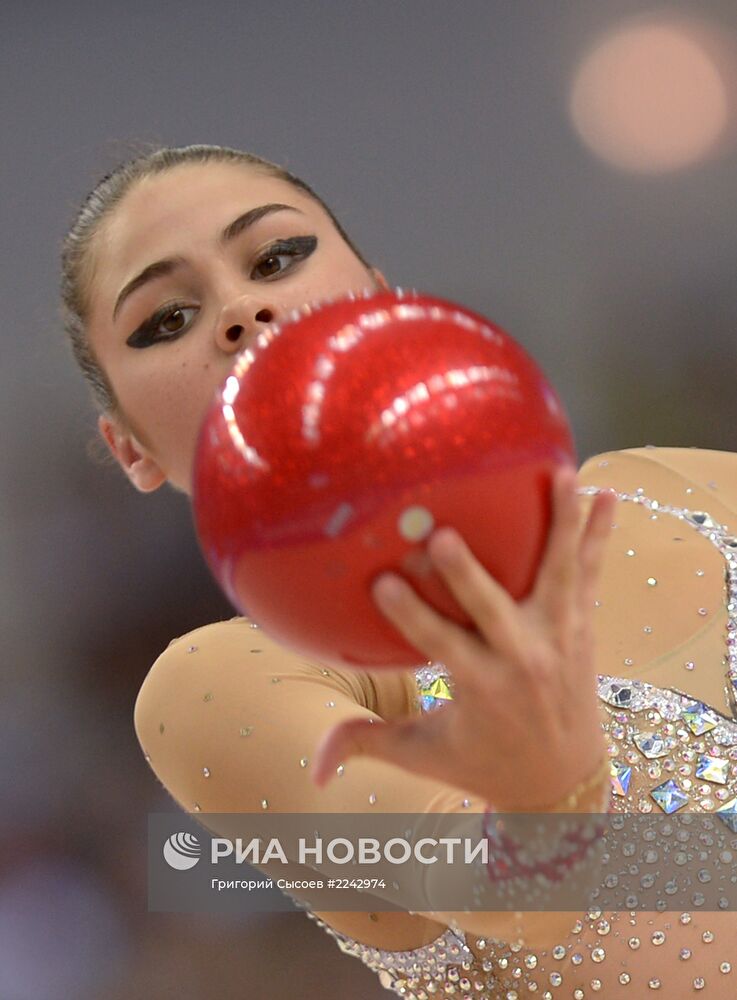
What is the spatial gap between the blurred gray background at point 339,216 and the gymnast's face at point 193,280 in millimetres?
638

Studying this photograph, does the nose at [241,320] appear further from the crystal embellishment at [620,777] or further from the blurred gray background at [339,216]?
the blurred gray background at [339,216]

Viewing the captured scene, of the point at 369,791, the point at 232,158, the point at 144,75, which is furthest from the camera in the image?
the point at 144,75

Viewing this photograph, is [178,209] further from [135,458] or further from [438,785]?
[438,785]

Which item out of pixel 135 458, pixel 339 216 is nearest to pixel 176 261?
pixel 135 458

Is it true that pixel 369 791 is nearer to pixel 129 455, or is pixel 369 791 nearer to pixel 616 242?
pixel 129 455

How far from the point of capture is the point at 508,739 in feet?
1.71

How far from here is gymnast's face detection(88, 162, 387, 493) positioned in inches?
32.1

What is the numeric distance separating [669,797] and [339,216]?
1.07 meters

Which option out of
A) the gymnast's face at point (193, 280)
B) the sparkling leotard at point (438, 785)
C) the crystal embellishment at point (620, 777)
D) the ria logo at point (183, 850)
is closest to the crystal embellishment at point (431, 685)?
the sparkling leotard at point (438, 785)

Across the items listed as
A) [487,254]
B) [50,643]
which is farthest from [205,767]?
[487,254]

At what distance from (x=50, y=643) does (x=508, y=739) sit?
1.22m

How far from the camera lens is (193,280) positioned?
2.72 ft

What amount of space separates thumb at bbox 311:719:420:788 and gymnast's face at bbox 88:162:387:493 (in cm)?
29

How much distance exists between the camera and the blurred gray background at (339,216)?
1600mm
